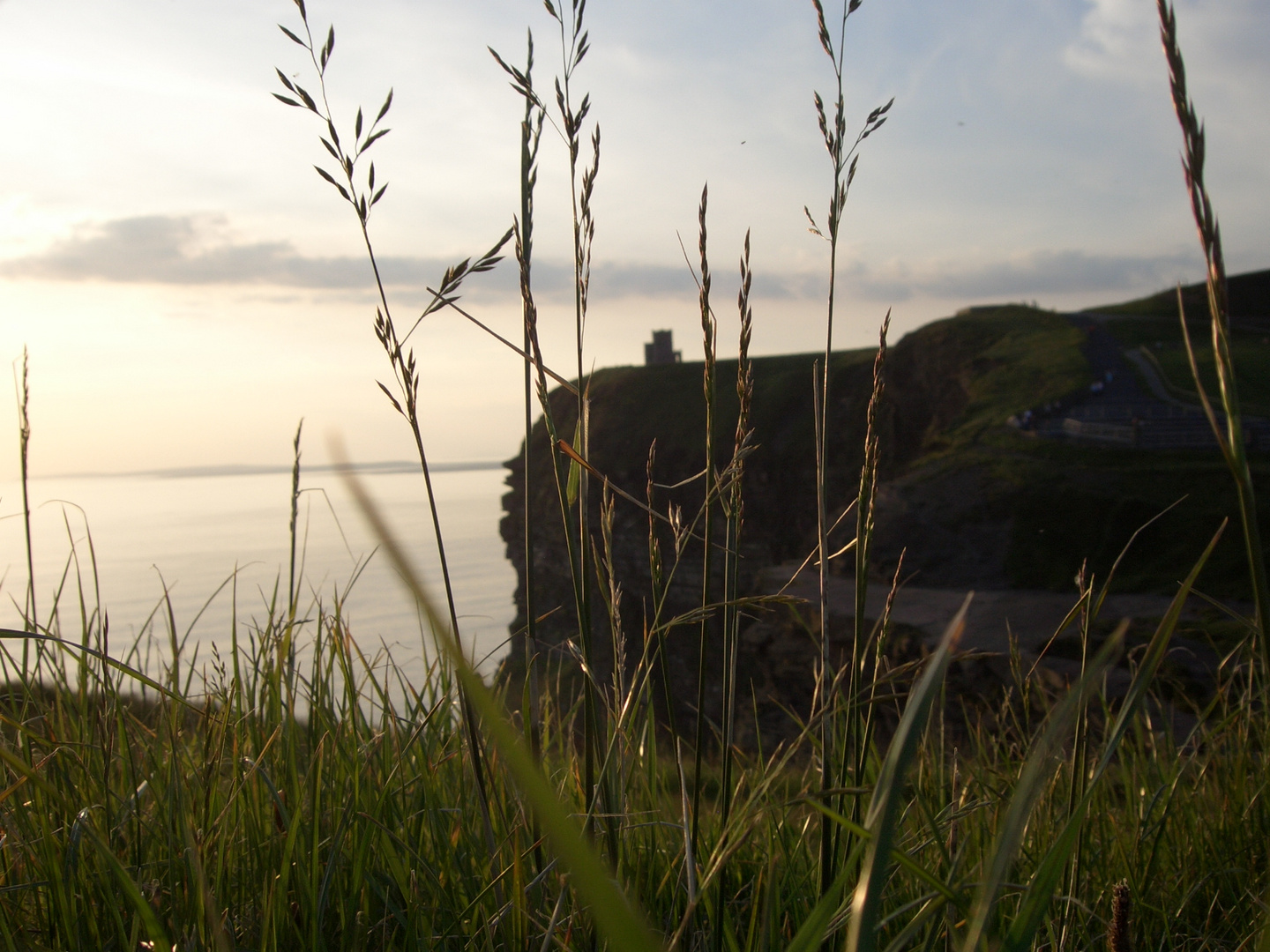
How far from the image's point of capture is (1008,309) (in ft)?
147

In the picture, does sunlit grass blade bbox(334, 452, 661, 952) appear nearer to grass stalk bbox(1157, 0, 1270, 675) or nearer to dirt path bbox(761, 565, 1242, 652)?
grass stalk bbox(1157, 0, 1270, 675)

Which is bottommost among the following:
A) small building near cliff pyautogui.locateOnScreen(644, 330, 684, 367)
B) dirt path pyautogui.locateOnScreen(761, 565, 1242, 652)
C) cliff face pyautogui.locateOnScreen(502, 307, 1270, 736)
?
dirt path pyautogui.locateOnScreen(761, 565, 1242, 652)

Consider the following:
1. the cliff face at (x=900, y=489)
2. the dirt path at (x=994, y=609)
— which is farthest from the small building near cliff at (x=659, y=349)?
the dirt path at (x=994, y=609)

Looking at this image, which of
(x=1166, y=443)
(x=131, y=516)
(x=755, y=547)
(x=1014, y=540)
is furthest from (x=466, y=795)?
(x=131, y=516)

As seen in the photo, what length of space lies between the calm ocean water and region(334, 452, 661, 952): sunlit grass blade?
3 centimetres

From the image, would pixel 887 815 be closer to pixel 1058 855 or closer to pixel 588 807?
pixel 1058 855

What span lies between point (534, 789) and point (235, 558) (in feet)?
10.0

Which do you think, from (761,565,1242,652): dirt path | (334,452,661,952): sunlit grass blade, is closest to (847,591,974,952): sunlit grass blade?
(334,452,661,952): sunlit grass blade

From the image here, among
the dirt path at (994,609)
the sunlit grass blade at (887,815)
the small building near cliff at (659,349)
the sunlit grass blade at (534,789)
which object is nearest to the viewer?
the sunlit grass blade at (534,789)

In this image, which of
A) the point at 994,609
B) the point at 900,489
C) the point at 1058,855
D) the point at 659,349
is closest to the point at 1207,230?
the point at 1058,855

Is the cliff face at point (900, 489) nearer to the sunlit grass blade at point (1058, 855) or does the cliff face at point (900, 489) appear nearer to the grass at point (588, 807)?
the grass at point (588, 807)

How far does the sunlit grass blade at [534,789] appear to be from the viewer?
301 millimetres

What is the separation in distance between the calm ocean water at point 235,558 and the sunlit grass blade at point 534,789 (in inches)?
1.1

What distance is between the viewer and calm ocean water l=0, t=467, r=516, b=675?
7.13 feet
